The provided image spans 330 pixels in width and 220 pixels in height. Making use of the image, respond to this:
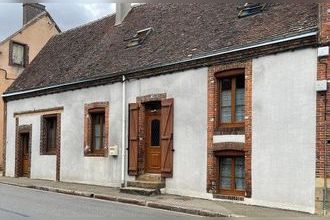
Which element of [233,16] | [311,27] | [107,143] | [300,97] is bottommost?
[107,143]

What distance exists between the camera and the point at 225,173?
14125 millimetres

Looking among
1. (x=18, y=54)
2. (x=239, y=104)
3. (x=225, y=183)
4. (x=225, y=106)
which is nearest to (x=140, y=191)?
(x=225, y=183)

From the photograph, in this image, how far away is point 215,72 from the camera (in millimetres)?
14281

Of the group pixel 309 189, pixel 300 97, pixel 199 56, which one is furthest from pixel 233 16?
pixel 309 189

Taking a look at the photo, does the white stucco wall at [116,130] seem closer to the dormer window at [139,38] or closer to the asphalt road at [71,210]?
the dormer window at [139,38]

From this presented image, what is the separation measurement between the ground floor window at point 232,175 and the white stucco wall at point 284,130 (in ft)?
2.23

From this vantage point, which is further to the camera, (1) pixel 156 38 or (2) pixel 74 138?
(2) pixel 74 138

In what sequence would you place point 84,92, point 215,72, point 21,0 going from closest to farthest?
point 21,0
point 215,72
point 84,92

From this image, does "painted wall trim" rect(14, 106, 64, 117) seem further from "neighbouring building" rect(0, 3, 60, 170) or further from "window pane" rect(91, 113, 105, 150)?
"neighbouring building" rect(0, 3, 60, 170)

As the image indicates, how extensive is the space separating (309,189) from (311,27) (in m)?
3.92

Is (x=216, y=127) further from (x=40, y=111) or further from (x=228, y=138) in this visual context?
(x=40, y=111)

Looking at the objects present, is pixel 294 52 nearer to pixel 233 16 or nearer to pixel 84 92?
pixel 233 16

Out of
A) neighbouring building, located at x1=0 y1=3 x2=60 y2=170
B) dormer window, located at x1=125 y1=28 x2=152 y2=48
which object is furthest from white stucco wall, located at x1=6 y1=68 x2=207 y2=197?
neighbouring building, located at x1=0 y1=3 x2=60 y2=170

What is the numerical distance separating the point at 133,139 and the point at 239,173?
4.97 meters
